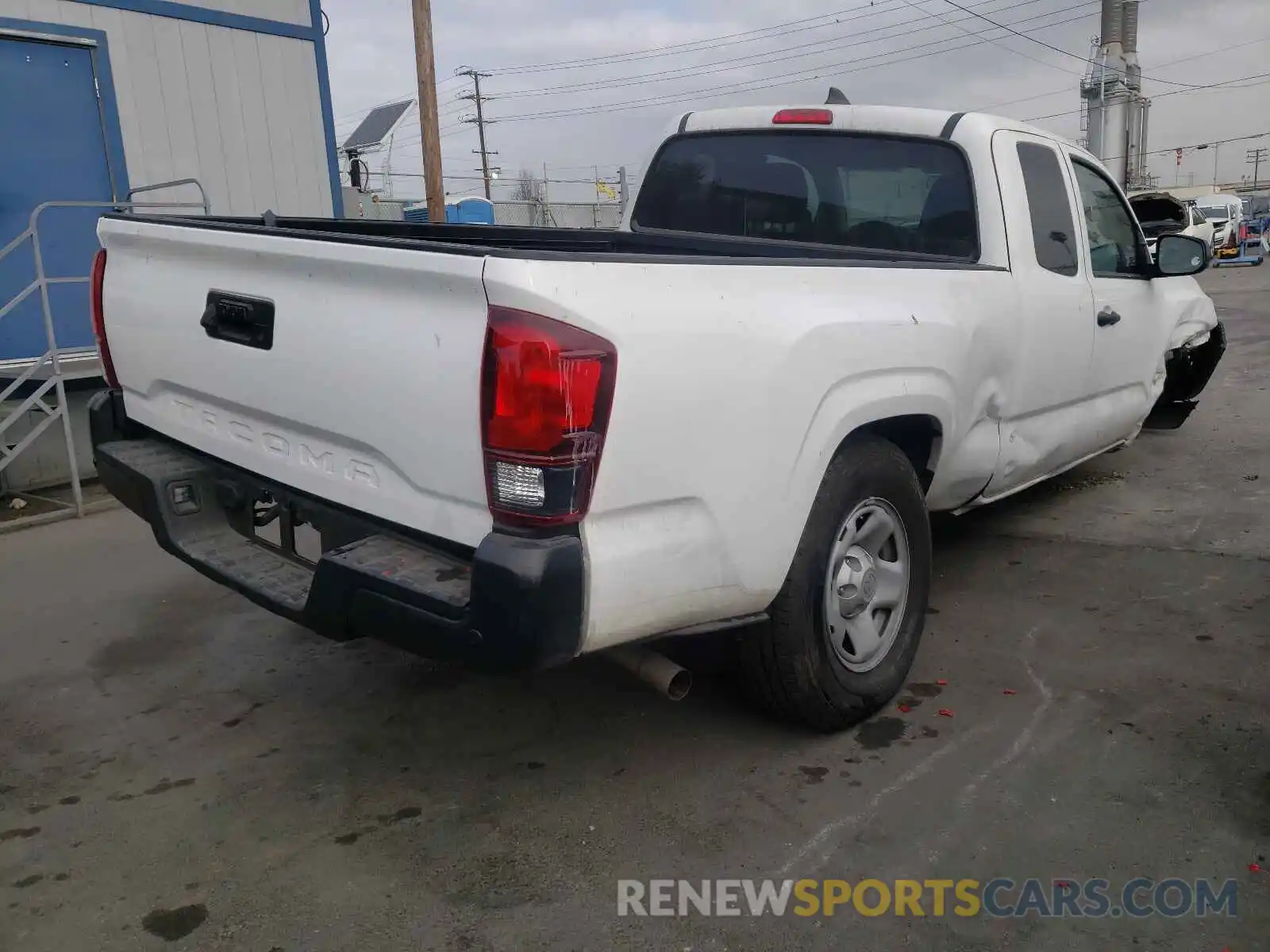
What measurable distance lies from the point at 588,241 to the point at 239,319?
1965mm

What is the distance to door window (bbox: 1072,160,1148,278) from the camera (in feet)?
15.4

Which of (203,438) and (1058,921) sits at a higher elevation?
(203,438)

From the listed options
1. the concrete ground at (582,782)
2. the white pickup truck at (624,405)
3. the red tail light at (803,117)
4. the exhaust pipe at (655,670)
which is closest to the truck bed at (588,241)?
the white pickup truck at (624,405)

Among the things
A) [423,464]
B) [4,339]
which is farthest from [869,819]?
[4,339]

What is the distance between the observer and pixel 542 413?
84.9 inches

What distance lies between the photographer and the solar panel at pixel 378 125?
17202 mm

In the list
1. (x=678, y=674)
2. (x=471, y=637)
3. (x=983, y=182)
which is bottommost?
(x=678, y=674)

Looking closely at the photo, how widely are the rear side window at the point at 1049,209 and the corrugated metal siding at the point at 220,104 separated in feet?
22.4

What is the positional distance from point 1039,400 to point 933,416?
3.58 feet

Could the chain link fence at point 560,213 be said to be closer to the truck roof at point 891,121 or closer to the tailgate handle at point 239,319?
the truck roof at point 891,121

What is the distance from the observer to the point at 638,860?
2.59 metres

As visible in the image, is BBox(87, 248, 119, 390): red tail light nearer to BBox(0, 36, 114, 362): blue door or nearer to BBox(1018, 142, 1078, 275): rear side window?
BBox(1018, 142, 1078, 275): rear side window

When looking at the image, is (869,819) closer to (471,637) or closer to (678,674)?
(678,674)

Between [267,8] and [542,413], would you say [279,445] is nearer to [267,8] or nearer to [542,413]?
[542,413]
